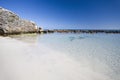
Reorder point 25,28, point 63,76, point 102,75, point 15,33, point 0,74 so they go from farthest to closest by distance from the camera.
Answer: point 25,28 → point 15,33 → point 102,75 → point 63,76 → point 0,74

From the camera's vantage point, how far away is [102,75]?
4.42 m

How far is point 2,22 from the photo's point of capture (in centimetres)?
2075

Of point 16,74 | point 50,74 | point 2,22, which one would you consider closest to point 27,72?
point 16,74

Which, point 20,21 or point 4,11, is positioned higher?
point 4,11

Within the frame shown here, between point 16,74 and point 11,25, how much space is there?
18.8m

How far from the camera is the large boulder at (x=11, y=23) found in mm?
20594

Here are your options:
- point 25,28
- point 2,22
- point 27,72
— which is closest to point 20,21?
point 25,28

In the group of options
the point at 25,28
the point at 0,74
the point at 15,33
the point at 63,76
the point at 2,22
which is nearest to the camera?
the point at 0,74

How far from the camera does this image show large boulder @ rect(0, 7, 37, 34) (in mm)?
20594

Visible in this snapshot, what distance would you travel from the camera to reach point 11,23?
70.9ft

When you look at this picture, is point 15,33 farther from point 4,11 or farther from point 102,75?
point 102,75

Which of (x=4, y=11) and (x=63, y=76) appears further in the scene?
(x=4, y=11)

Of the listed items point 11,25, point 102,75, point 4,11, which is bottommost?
point 102,75

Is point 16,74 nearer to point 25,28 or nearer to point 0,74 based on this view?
point 0,74
